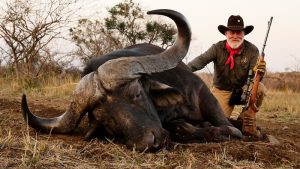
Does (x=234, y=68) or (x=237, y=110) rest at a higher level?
(x=234, y=68)

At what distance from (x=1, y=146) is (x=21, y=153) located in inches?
9.4

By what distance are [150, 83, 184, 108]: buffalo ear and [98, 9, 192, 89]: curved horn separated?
16 cm

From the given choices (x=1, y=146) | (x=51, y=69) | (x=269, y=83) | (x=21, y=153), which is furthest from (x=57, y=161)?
(x=269, y=83)

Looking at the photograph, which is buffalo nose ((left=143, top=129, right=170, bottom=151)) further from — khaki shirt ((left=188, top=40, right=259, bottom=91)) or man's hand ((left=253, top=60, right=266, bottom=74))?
khaki shirt ((left=188, top=40, right=259, bottom=91))

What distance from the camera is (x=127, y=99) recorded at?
393cm

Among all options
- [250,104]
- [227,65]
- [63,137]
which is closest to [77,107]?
[63,137]

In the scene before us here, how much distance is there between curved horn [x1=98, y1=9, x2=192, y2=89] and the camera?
13.0ft

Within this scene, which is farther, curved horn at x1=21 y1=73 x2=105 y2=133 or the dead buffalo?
curved horn at x1=21 y1=73 x2=105 y2=133

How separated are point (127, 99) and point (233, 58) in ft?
9.79

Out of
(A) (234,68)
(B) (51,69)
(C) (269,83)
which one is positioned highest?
(A) (234,68)

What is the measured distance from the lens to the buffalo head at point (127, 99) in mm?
3716

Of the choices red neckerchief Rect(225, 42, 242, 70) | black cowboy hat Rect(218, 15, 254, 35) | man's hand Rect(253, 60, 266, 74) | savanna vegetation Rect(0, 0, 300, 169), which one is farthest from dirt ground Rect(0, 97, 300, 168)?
black cowboy hat Rect(218, 15, 254, 35)

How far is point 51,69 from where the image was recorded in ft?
46.6

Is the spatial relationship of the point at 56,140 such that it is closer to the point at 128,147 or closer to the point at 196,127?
the point at 128,147
